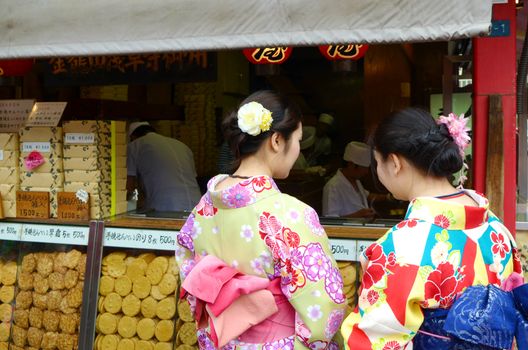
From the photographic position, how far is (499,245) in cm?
225

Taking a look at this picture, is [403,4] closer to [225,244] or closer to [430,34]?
[430,34]

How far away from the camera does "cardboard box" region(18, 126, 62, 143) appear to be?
4.24 m

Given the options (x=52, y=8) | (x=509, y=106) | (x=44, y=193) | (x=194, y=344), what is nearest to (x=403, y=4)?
(x=509, y=106)

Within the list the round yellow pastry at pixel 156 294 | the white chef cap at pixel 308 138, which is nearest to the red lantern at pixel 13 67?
the round yellow pastry at pixel 156 294

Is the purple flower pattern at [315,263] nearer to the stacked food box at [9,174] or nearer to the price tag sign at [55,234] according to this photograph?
the price tag sign at [55,234]

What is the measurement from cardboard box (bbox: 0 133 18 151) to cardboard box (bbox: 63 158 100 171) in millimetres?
448

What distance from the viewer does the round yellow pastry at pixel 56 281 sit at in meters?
4.12

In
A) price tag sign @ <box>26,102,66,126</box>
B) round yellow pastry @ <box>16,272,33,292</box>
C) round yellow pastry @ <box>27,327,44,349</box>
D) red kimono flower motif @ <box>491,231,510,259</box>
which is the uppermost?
price tag sign @ <box>26,102,66,126</box>

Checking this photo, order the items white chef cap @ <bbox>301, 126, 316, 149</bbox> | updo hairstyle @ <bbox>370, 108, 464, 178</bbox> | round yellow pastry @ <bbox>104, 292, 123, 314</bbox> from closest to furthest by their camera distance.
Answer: updo hairstyle @ <bbox>370, 108, 464, 178</bbox>
round yellow pastry @ <bbox>104, 292, 123, 314</bbox>
white chef cap @ <bbox>301, 126, 316, 149</bbox>

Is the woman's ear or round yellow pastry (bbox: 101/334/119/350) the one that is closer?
the woman's ear

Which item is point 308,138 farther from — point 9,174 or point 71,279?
point 71,279

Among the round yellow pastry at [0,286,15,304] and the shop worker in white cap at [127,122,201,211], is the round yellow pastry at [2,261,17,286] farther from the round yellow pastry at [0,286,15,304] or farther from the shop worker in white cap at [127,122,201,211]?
the shop worker in white cap at [127,122,201,211]

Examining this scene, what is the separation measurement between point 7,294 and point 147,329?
3.92 feet

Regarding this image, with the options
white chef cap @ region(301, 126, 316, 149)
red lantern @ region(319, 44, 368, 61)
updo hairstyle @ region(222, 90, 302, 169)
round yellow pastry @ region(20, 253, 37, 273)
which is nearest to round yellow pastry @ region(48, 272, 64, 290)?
round yellow pastry @ region(20, 253, 37, 273)
